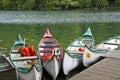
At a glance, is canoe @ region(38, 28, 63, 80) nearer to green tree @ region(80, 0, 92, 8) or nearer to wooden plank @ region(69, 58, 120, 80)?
wooden plank @ region(69, 58, 120, 80)

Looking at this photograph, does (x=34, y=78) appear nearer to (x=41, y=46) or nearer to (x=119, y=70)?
(x=119, y=70)

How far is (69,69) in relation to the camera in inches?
693

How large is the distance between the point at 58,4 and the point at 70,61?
8931 centimetres

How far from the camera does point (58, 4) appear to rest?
106 meters

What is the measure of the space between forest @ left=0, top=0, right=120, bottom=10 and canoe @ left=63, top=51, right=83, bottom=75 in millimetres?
87314

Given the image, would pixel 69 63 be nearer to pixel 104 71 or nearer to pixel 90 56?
pixel 90 56

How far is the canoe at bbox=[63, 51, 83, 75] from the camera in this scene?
17281mm

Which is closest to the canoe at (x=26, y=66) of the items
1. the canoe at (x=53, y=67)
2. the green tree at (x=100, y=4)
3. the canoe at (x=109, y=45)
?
the canoe at (x=53, y=67)

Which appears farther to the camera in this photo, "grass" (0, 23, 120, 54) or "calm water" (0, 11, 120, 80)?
"calm water" (0, 11, 120, 80)

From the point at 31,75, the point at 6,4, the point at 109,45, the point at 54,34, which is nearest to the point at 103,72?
the point at 31,75

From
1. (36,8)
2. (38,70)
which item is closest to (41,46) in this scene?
(38,70)

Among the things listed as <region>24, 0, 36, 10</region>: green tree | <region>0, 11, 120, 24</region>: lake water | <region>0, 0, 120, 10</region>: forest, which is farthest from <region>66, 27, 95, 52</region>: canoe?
<region>24, 0, 36, 10</region>: green tree

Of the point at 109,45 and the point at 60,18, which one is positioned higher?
the point at 109,45

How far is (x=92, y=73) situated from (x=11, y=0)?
106 meters
